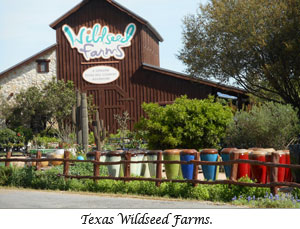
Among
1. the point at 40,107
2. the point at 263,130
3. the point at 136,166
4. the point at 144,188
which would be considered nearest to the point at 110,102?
the point at 40,107

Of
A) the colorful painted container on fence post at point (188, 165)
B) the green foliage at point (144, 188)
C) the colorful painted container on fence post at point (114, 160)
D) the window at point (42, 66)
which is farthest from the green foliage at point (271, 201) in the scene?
the window at point (42, 66)

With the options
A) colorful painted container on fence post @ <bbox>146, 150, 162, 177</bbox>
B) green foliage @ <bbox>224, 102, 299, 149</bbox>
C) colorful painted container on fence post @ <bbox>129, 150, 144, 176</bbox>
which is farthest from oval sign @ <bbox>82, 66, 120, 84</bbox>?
colorful painted container on fence post @ <bbox>146, 150, 162, 177</bbox>

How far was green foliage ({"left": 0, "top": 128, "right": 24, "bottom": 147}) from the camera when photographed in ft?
79.2

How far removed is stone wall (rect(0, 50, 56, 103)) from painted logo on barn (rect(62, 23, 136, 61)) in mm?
1823

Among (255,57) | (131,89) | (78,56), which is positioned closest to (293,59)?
(255,57)

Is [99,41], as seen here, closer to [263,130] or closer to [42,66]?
[42,66]

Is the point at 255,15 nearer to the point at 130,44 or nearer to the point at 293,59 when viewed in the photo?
the point at 293,59

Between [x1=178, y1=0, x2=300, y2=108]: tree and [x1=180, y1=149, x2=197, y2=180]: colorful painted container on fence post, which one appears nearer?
[x1=180, y1=149, x2=197, y2=180]: colorful painted container on fence post

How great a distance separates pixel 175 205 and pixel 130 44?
72.2ft

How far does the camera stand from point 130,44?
30.9 m

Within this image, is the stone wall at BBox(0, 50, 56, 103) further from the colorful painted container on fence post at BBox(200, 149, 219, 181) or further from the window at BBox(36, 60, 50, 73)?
the colorful painted container on fence post at BBox(200, 149, 219, 181)

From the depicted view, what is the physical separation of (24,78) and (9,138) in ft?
26.0

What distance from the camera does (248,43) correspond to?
79.3ft

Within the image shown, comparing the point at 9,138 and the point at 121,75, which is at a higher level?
the point at 121,75
